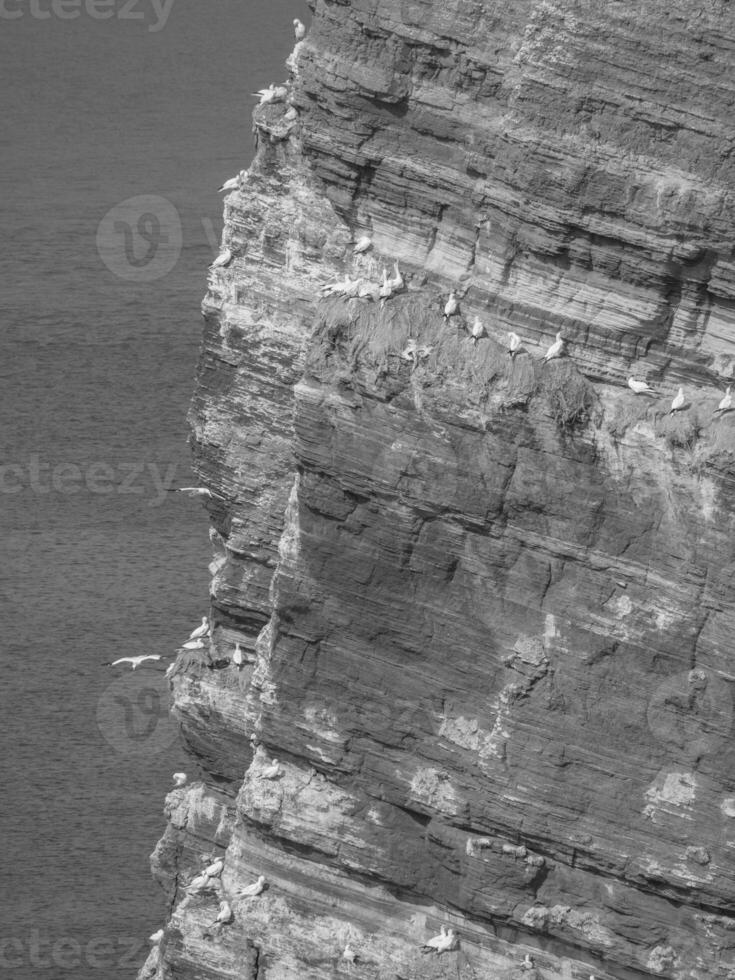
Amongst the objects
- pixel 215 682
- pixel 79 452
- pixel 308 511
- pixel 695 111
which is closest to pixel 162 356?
pixel 79 452

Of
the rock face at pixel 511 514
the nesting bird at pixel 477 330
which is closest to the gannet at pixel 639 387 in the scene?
the rock face at pixel 511 514

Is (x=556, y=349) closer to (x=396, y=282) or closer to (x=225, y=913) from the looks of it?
(x=396, y=282)

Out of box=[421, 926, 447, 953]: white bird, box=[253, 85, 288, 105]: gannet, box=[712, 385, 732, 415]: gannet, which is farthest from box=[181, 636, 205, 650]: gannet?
box=[712, 385, 732, 415]: gannet

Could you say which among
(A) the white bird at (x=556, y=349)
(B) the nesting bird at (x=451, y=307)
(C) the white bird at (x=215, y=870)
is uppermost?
(B) the nesting bird at (x=451, y=307)

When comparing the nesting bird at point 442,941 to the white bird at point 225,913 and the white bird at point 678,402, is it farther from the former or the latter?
the white bird at point 678,402

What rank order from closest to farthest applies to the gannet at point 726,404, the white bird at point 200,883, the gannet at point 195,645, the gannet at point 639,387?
1. the gannet at point 726,404
2. the gannet at point 639,387
3. the white bird at point 200,883
4. the gannet at point 195,645

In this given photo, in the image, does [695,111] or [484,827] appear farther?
[484,827]

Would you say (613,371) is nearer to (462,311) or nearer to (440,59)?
(462,311)
